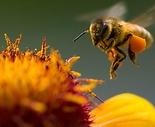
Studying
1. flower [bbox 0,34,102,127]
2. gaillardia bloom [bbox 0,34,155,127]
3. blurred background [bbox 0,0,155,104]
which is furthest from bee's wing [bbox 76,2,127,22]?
blurred background [bbox 0,0,155,104]

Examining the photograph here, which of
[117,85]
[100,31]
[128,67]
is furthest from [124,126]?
[128,67]

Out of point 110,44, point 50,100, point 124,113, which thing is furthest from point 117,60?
point 50,100

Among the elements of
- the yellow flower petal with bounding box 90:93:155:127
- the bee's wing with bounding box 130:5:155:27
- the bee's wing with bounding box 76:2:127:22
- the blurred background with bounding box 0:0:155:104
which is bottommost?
the yellow flower petal with bounding box 90:93:155:127

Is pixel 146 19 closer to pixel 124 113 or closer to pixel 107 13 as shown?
pixel 107 13

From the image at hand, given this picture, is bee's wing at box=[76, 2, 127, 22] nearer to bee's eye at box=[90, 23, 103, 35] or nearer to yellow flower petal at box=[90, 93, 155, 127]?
bee's eye at box=[90, 23, 103, 35]

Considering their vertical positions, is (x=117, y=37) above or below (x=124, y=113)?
above

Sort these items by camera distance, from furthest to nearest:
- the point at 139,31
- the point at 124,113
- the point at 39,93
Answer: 1. the point at 139,31
2. the point at 124,113
3. the point at 39,93
